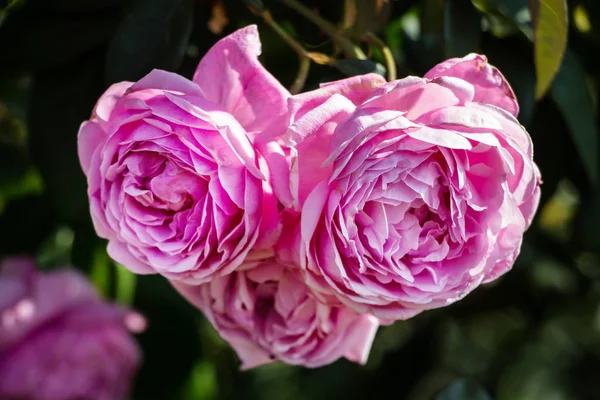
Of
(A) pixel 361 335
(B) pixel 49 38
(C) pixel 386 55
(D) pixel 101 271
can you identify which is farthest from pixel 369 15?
(D) pixel 101 271

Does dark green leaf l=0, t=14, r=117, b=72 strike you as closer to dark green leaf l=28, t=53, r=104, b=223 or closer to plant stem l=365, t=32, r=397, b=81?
dark green leaf l=28, t=53, r=104, b=223

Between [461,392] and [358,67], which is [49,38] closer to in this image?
[358,67]

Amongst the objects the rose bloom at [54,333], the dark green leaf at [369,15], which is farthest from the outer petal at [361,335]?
the rose bloom at [54,333]

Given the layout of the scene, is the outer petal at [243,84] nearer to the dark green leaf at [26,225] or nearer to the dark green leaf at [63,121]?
the dark green leaf at [63,121]

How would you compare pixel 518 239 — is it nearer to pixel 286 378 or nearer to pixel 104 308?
pixel 104 308

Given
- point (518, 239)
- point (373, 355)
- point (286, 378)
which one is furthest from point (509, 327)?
point (518, 239)
